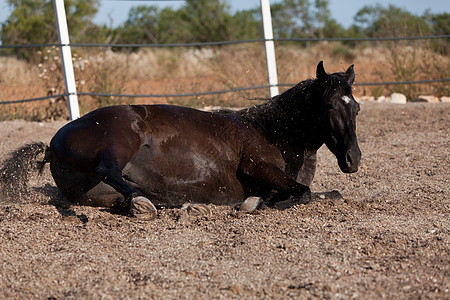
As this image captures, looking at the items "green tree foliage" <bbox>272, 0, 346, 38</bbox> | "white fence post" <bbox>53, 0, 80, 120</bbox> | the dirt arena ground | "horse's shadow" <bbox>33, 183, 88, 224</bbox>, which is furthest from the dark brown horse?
"green tree foliage" <bbox>272, 0, 346, 38</bbox>

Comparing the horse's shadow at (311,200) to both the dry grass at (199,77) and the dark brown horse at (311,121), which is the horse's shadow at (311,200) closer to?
the dark brown horse at (311,121)

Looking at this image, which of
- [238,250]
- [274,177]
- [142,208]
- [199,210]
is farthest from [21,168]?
[238,250]

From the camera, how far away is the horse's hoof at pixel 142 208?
3.46 metres

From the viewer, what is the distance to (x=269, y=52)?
8.35 metres

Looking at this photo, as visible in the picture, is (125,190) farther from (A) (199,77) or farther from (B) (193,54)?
(B) (193,54)

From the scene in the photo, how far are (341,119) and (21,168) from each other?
92.7 inches

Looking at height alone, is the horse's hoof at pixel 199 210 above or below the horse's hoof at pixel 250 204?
above

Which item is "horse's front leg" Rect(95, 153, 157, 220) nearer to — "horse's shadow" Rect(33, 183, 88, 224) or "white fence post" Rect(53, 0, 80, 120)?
"horse's shadow" Rect(33, 183, 88, 224)

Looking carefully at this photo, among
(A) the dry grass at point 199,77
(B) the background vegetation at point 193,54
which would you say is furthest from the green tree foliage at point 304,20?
(A) the dry grass at point 199,77

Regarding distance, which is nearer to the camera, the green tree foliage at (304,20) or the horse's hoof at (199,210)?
the horse's hoof at (199,210)

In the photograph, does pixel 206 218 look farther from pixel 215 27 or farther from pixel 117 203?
pixel 215 27

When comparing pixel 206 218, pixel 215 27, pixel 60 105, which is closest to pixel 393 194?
pixel 206 218

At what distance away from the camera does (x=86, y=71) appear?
9.83 metres

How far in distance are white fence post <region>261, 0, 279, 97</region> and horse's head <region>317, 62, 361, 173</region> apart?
421 centimetres
